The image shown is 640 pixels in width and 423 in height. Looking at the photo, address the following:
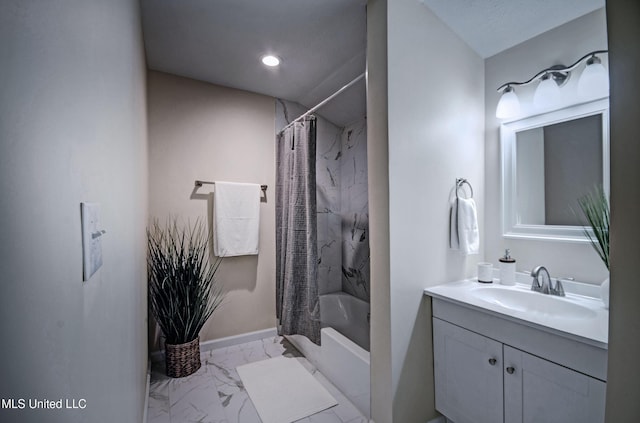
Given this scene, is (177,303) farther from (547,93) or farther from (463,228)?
(547,93)

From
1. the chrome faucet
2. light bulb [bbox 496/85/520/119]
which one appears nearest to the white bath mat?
the chrome faucet

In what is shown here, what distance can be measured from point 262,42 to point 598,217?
2193 millimetres

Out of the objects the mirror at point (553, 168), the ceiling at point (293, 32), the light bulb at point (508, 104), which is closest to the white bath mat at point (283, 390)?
the mirror at point (553, 168)

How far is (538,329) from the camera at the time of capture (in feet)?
3.86

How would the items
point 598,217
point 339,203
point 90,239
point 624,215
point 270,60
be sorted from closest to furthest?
point 90,239 < point 624,215 < point 598,217 < point 270,60 < point 339,203

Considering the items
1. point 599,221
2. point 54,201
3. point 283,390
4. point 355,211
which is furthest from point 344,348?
point 54,201

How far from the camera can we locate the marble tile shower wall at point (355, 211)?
2787 millimetres

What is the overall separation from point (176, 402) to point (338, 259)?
182 centimetres

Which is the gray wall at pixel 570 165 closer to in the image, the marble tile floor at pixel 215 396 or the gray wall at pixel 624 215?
the gray wall at pixel 624 215

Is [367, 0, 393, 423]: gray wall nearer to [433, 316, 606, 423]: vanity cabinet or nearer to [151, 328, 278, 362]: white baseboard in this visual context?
[433, 316, 606, 423]: vanity cabinet

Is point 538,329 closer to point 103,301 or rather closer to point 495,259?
point 495,259

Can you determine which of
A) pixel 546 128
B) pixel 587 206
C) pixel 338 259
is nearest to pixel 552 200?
pixel 587 206

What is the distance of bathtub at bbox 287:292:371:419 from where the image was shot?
5.75 feet

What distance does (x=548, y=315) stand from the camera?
1282mm
